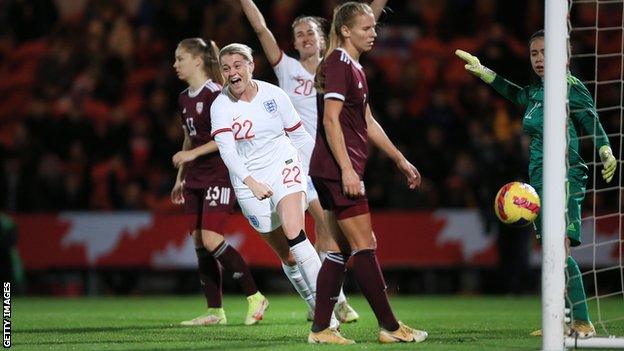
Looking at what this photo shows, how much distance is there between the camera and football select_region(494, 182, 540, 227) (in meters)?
7.04

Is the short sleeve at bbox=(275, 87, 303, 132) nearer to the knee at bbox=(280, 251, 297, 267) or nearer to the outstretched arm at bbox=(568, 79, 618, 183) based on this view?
the knee at bbox=(280, 251, 297, 267)

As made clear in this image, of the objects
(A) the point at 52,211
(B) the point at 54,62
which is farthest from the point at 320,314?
(B) the point at 54,62

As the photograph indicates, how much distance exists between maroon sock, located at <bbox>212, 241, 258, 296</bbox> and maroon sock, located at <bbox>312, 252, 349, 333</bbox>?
2280 mm

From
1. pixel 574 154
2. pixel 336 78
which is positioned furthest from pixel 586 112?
pixel 336 78

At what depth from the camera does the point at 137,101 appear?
1642cm

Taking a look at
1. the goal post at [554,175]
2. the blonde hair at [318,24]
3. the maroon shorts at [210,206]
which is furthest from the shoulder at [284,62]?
the goal post at [554,175]

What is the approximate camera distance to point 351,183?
21.0 feet

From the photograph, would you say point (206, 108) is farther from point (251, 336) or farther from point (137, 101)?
point (137, 101)

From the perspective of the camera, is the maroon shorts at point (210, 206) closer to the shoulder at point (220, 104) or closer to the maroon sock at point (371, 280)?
the shoulder at point (220, 104)

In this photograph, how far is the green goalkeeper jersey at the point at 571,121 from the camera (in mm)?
7242

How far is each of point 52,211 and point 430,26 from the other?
21.8ft

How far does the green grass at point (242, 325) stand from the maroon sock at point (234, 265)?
324mm

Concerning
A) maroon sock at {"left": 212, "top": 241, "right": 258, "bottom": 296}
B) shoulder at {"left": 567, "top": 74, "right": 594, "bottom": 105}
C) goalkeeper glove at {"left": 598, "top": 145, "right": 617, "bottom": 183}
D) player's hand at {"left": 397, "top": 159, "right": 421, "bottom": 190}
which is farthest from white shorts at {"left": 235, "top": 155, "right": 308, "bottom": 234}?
goalkeeper glove at {"left": 598, "top": 145, "right": 617, "bottom": 183}

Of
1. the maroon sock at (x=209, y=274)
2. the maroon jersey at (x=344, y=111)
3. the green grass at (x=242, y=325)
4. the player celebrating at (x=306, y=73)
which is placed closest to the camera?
the maroon jersey at (x=344, y=111)
